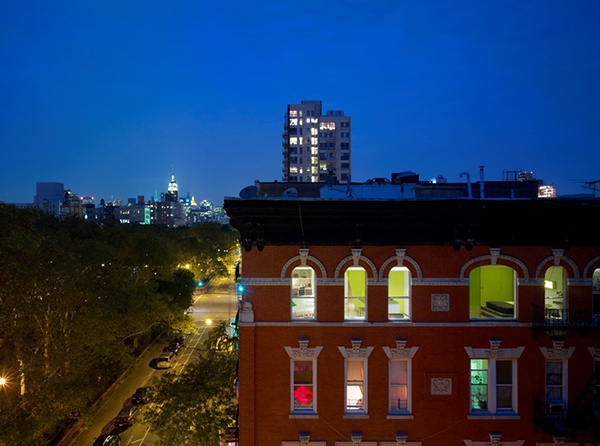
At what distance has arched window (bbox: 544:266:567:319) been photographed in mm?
14203

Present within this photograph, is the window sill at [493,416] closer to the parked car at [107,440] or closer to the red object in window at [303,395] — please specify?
the red object in window at [303,395]

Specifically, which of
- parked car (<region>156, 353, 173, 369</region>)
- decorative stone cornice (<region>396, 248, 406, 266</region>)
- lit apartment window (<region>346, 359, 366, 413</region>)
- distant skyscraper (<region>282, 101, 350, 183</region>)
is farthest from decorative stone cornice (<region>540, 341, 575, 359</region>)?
distant skyscraper (<region>282, 101, 350, 183</region>)

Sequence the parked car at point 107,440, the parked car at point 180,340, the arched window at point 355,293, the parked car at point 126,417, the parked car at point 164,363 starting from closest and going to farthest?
the arched window at point 355,293 → the parked car at point 107,440 → the parked car at point 126,417 → the parked car at point 164,363 → the parked car at point 180,340

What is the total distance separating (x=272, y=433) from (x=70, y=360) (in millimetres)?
17070

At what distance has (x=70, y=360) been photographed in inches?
965

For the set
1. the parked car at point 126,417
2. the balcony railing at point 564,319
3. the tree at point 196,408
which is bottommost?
the parked car at point 126,417

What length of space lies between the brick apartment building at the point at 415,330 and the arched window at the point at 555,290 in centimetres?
5

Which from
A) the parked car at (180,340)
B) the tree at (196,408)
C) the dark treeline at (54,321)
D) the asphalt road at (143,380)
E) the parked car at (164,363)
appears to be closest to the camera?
the tree at (196,408)

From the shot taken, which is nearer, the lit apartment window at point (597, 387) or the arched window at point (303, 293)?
the lit apartment window at point (597, 387)

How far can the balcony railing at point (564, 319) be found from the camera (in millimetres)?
13430

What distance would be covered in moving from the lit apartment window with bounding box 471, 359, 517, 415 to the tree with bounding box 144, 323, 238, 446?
33.4ft

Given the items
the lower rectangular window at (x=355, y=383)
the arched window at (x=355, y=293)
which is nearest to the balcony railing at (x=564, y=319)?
the arched window at (x=355, y=293)

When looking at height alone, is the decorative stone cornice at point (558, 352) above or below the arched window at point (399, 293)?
below

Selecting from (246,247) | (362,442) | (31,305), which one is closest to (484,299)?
(362,442)
